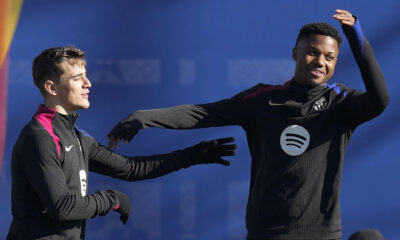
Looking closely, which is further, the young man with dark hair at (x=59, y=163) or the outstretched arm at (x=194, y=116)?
the outstretched arm at (x=194, y=116)

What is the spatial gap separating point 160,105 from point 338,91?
94 cm

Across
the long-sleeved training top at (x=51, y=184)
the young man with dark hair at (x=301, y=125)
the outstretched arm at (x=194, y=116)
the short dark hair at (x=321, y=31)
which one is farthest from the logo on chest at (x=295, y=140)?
the long-sleeved training top at (x=51, y=184)

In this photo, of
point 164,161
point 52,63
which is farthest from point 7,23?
point 164,161

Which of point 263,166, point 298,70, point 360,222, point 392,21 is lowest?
point 360,222

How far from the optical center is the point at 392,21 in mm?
2688

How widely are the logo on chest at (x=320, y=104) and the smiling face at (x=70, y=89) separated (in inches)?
31.2

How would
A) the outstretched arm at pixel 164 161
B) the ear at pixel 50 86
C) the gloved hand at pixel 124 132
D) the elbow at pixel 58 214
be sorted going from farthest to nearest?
the outstretched arm at pixel 164 161 → the ear at pixel 50 86 → the gloved hand at pixel 124 132 → the elbow at pixel 58 214

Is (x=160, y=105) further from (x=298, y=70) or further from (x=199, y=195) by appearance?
(x=298, y=70)

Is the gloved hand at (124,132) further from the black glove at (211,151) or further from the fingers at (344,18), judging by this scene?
the fingers at (344,18)

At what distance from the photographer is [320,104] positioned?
1979 millimetres

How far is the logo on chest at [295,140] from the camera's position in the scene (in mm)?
1936

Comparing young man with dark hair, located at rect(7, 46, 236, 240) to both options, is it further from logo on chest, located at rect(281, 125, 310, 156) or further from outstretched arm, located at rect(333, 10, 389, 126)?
outstretched arm, located at rect(333, 10, 389, 126)

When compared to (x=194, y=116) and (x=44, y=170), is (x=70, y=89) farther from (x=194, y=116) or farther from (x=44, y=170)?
(x=194, y=116)

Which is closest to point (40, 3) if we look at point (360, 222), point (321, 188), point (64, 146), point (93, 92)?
point (93, 92)
